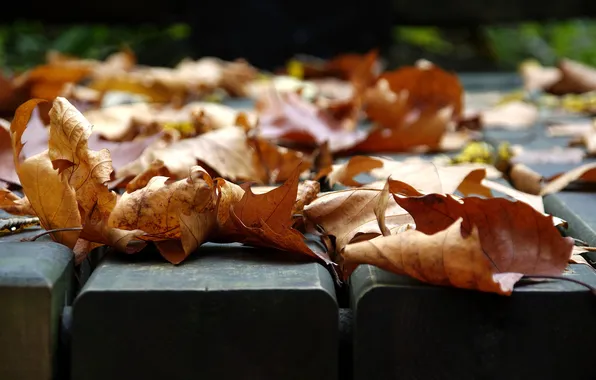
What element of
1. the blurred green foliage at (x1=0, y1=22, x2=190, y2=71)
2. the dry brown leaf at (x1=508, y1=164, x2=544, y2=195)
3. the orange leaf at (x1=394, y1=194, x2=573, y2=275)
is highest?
the orange leaf at (x1=394, y1=194, x2=573, y2=275)

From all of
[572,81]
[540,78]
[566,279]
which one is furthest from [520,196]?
[540,78]

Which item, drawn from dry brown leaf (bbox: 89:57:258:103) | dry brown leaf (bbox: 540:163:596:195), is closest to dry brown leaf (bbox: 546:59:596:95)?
dry brown leaf (bbox: 89:57:258:103)

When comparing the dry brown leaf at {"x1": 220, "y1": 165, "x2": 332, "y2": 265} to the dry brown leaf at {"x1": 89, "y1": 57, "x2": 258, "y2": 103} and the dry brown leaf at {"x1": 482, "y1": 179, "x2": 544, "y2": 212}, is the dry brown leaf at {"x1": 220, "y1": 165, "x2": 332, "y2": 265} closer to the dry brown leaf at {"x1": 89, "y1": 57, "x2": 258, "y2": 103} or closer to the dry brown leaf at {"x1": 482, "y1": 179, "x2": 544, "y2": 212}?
the dry brown leaf at {"x1": 482, "y1": 179, "x2": 544, "y2": 212}

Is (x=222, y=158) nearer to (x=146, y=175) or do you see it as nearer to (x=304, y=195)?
(x=146, y=175)

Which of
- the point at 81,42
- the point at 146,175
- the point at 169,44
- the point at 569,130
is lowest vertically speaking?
the point at 81,42

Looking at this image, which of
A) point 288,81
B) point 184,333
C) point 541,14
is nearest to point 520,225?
point 184,333

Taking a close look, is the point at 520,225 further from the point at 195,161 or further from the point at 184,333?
the point at 195,161

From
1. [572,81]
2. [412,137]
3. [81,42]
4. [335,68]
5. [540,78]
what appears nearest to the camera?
[412,137]
